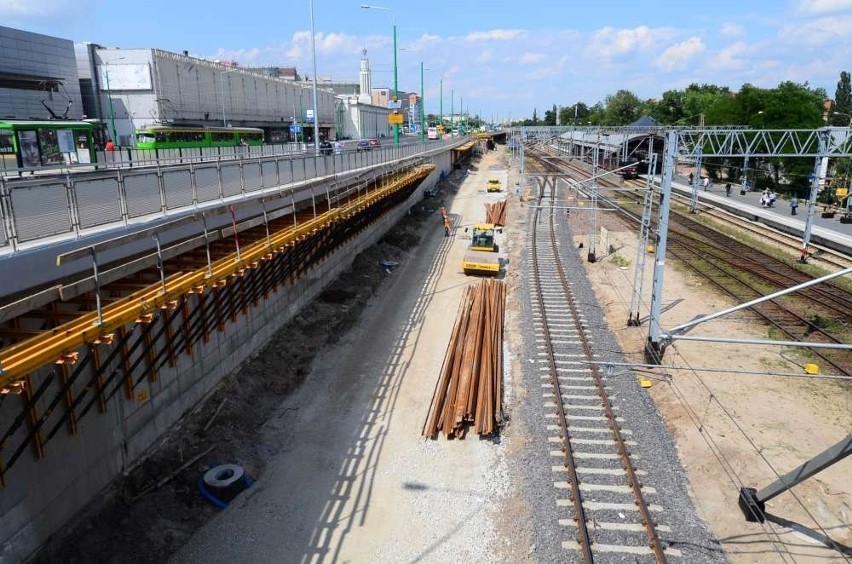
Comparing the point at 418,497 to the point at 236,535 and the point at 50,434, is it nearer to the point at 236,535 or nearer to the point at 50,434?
the point at 236,535

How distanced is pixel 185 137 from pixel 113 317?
37.5 metres

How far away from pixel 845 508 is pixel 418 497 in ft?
27.4

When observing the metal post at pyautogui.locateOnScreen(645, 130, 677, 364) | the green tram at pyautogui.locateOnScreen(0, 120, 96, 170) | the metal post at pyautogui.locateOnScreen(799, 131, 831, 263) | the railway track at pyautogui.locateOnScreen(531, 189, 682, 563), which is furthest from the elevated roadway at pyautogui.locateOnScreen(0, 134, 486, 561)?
the metal post at pyautogui.locateOnScreen(799, 131, 831, 263)

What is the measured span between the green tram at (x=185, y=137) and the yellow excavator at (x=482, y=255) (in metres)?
22.7

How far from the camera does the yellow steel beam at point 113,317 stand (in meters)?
7.86

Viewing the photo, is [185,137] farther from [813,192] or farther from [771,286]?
[813,192]

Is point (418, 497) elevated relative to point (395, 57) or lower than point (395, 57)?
lower

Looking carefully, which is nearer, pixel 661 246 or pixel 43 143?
pixel 661 246

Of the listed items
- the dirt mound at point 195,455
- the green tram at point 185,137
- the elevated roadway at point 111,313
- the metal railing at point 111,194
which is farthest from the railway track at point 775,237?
the green tram at point 185,137

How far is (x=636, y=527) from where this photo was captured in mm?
10734

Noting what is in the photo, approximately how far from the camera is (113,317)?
9.47m

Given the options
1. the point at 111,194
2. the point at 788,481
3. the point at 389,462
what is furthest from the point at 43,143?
the point at 788,481

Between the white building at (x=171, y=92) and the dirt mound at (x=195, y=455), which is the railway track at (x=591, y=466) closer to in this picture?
the dirt mound at (x=195, y=455)

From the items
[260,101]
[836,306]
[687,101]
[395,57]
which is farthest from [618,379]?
[687,101]
